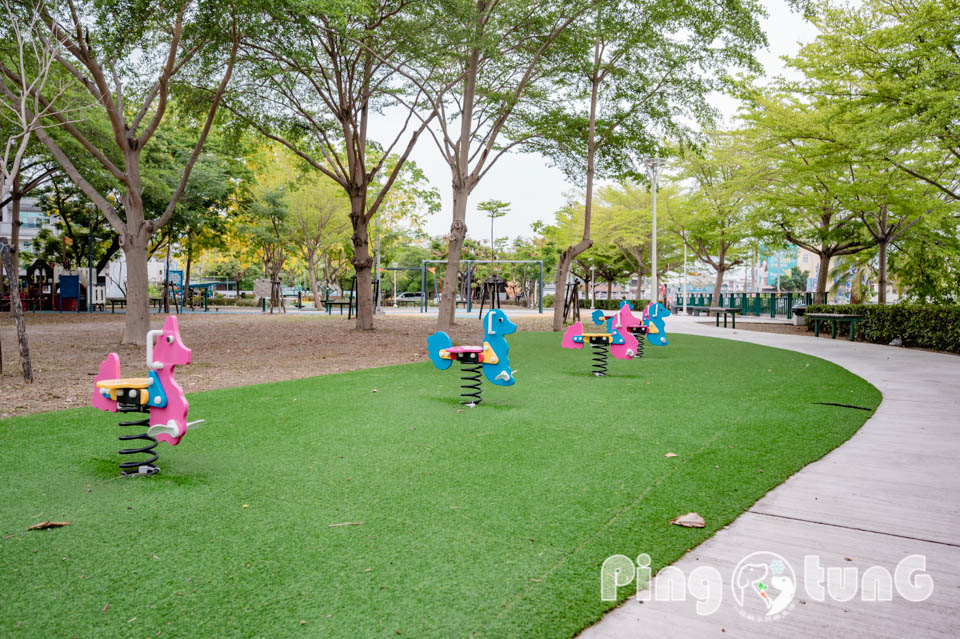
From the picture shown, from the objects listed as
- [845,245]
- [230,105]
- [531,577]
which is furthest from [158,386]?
[845,245]

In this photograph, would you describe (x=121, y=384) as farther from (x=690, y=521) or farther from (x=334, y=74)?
(x=334, y=74)

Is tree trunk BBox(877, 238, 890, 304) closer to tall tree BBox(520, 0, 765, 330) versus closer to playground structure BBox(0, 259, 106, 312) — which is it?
tall tree BBox(520, 0, 765, 330)

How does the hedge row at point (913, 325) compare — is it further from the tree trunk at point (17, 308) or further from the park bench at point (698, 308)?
the tree trunk at point (17, 308)

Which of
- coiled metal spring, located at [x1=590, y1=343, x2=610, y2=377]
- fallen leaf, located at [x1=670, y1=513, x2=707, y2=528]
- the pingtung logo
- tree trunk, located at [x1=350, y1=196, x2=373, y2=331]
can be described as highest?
tree trunk, located at [x1=350, y1=196, x2=373, y2=331]

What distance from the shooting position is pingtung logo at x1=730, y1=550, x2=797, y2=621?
245 centimetres

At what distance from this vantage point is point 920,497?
149 inches

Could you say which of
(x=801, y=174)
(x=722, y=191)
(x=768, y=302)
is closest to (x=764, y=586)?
(x=801, y=174)

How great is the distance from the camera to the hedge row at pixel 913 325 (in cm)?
1298

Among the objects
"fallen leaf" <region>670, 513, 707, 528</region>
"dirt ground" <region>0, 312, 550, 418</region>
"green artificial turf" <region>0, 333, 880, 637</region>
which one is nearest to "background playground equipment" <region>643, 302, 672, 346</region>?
"dirt ground" <region>0, 312, 550, 418</region>

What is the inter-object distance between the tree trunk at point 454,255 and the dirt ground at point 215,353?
2.25ft

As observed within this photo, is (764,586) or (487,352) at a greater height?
(487,352)

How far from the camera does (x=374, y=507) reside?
3.56 m

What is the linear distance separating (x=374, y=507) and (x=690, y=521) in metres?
1.79

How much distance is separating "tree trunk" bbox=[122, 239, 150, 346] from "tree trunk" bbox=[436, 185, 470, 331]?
22.9ft
